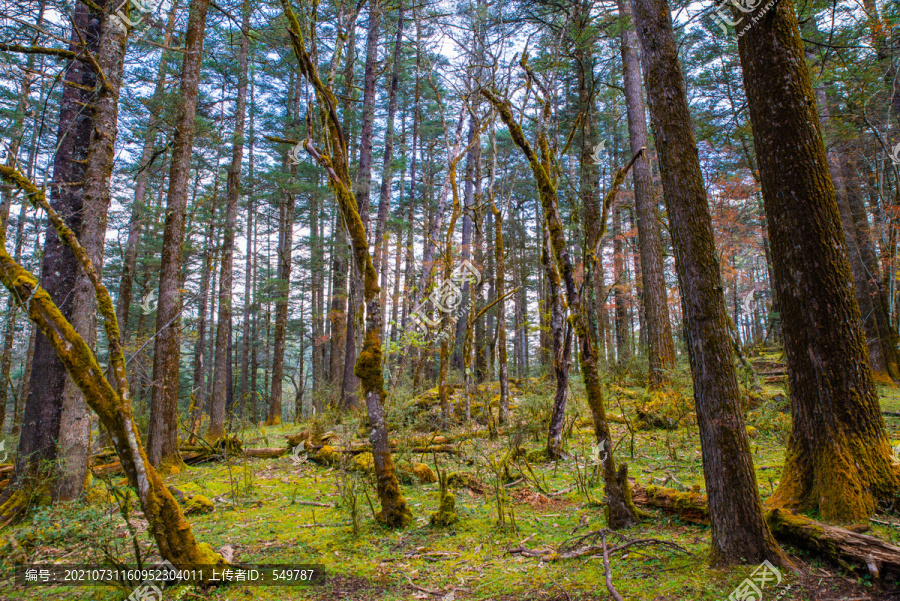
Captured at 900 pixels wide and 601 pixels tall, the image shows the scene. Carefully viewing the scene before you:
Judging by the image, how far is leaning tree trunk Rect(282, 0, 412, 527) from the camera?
373cm

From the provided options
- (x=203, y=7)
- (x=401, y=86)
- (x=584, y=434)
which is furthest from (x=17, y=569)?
(x=401, y=86)

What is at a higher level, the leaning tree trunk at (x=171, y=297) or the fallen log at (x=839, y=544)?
the leaning tree trunk at (x=171, y=297)

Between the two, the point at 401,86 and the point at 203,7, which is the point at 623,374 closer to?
the point at 203,7

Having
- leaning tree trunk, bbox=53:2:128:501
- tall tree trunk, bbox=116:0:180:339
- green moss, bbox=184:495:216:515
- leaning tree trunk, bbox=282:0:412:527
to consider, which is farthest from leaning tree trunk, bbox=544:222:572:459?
tall tree trunk, bbox=116:0:180:339

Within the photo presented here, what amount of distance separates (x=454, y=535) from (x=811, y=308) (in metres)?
3.19

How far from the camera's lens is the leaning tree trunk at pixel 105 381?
2.47m

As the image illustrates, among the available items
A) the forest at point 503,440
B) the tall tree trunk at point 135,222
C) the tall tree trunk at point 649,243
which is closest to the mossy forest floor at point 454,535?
the forest at point 503,440

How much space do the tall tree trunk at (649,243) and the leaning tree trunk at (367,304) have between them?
5.55 meters

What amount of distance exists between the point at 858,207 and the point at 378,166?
17236 millimetres

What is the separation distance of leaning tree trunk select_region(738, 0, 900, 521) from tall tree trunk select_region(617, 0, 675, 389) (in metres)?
4.59

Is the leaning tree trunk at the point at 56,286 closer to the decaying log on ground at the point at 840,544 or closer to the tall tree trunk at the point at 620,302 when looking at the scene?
the decaying log on ground at the point at 840,544

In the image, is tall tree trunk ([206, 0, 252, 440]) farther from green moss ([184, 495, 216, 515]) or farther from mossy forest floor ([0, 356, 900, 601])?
green moss ([184, 495, 216, 515])

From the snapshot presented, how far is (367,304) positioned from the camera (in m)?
3.96

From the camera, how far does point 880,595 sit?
6.74 feet
